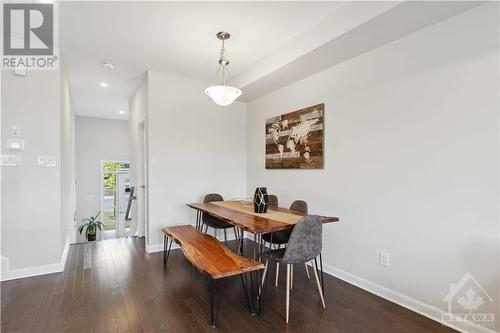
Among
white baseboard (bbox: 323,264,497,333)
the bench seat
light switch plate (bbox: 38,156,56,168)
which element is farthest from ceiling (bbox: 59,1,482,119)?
white baseboard (bbox: 323,264,497,333)

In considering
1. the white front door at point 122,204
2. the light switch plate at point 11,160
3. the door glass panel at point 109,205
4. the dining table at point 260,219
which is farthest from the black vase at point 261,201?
the door glass panel at point 109,205

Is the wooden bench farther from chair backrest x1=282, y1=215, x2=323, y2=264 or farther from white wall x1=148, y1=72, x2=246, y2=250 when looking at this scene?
white wall x1=148, y1=72, x2=246, y2=250

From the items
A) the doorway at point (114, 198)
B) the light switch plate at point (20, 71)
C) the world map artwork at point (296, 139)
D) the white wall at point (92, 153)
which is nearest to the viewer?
the light switch plate at point (20, 71)

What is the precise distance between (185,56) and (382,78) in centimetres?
Answer: 235

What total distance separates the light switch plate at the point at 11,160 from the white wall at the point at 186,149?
1447 millimetres

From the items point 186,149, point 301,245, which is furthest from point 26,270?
point 301,245

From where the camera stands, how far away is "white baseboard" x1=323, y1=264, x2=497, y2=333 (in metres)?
1.91

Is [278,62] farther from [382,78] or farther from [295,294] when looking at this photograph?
[295,294]

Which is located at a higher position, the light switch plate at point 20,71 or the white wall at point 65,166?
the light switch plate at point 20,71

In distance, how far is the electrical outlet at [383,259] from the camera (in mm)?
2445

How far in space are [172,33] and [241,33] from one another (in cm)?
74

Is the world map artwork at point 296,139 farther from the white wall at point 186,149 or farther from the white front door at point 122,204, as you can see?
the white front door at point 122,204

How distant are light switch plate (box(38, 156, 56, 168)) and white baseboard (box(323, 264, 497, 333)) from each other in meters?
3.48

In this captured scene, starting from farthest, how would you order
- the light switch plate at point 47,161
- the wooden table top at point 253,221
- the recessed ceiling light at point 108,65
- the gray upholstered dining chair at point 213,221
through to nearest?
1. the gray upholstered dining chair at point 213,221
2. the recessed ceiling light at point 108,65
3. the light switch plate at point 47,161
4. the wooden table top at point 253,221
